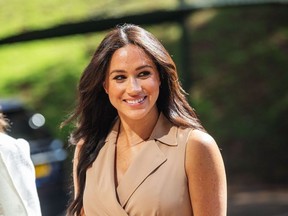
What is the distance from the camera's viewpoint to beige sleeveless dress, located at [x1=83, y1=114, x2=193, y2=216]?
2.71 metres

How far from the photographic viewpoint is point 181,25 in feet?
34.1

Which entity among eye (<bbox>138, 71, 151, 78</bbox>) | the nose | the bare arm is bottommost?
the bare arm

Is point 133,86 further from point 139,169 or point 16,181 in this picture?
point 16,181

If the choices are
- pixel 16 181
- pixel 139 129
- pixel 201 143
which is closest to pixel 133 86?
pixel 139 129

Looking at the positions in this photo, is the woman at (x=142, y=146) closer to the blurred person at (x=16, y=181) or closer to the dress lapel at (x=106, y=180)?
the dress lapel at (x=106, y=180)

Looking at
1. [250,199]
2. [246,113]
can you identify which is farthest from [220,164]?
[246,113]

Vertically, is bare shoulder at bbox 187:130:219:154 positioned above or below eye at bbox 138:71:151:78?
below

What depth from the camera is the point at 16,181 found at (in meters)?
2.91

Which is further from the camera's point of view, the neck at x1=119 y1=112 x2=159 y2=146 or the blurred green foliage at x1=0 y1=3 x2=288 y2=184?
the blurred green foliage at x1=0 y1=3 x2=288 y2=184

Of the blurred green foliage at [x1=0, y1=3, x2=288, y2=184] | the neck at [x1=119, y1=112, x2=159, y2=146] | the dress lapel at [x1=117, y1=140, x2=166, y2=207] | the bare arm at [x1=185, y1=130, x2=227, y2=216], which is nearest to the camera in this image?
the bare arm at [x1=185, y1=130, x2=227, y2=216]

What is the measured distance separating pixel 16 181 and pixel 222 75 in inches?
505

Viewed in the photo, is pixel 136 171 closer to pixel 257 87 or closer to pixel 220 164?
pixel 220 164

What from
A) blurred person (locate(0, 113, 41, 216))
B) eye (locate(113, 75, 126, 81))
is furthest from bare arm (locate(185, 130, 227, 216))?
blurred person (locate(0, 113, 41, 216))

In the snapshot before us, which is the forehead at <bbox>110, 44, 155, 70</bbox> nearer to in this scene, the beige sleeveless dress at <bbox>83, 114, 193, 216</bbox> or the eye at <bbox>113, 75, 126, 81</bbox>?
the eye at <bbox>113, 75, 126, 81</bbox>
